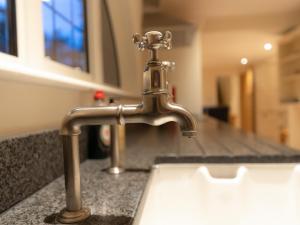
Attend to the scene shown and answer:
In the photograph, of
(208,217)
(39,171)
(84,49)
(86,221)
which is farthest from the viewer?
(84,49)

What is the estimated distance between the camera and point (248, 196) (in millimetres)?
813

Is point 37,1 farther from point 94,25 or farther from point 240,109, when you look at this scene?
point 240,109

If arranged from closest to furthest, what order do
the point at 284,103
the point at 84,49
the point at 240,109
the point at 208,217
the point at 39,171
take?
1. the point at 39,171
2. the point at 208,217
3. the point at 84,49
4. the point at 284,103
5. the point at 240,109

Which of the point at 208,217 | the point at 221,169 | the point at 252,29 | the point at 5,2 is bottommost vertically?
the point at 208,217

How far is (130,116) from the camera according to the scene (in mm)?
468

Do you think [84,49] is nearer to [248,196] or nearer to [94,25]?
[94,25]

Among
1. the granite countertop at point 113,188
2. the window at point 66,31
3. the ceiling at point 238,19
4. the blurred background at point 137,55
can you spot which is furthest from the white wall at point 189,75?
the granite countertop at point 113,188

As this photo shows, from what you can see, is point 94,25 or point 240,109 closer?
point 94,25

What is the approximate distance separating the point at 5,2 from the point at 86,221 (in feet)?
1.95

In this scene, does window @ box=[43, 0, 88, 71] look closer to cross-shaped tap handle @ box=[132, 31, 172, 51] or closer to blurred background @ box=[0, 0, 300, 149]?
blurred background @ box=[0, 0, 300, 149]

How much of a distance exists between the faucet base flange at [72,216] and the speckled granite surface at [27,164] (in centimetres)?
13

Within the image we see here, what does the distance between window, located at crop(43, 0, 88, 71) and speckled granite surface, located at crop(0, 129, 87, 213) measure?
38 cm

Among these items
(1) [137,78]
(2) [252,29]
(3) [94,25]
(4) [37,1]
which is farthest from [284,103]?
(4) [37,1]

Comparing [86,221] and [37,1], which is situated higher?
[37,1]
